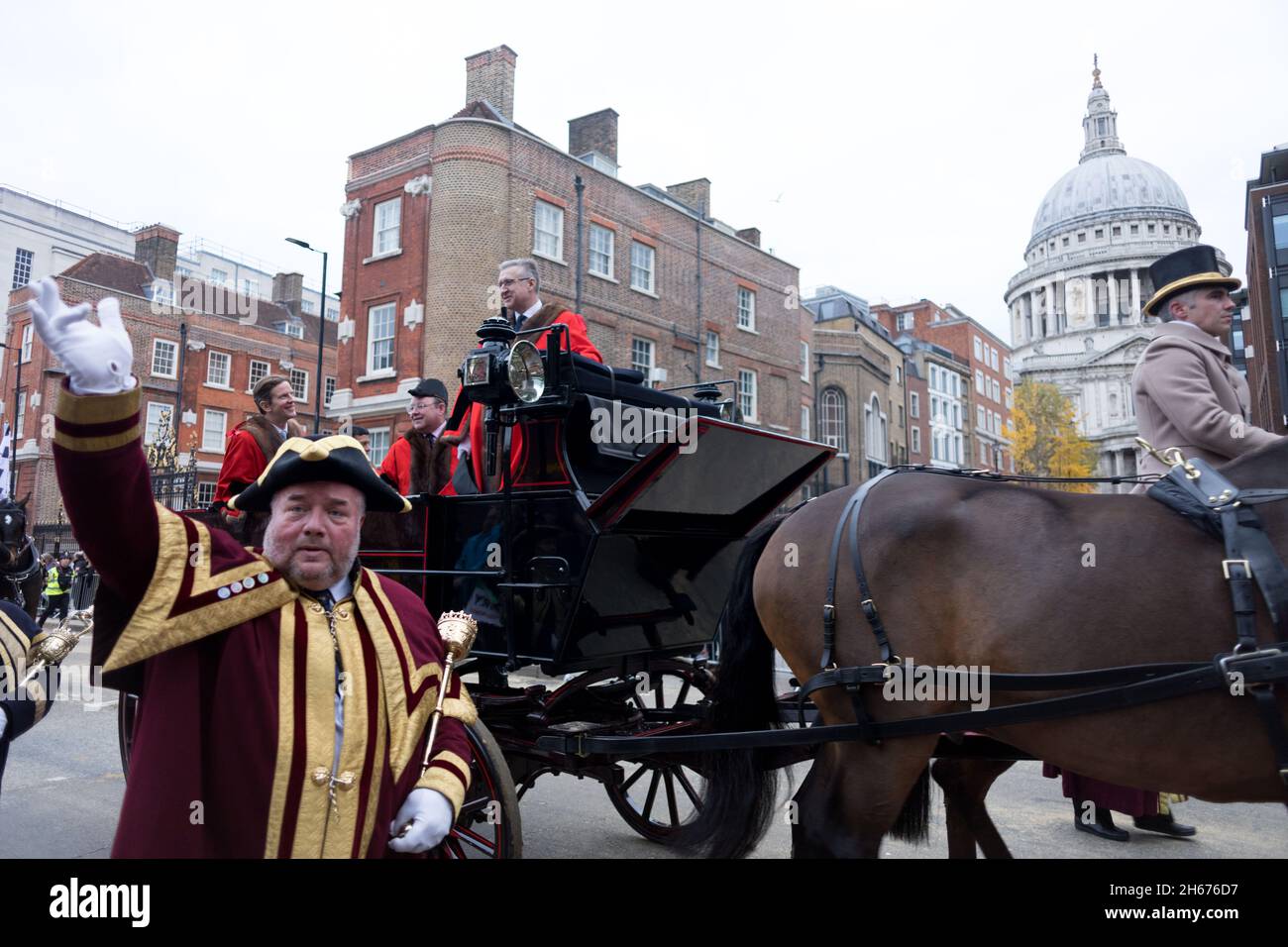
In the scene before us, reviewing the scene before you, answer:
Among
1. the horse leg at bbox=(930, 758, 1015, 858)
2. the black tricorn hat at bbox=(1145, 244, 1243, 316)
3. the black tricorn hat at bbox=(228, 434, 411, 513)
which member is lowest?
the horse leg at bbox=(930, 758, 1015, 858)

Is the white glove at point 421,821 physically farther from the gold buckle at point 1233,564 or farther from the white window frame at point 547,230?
the white window frame at point 547,230

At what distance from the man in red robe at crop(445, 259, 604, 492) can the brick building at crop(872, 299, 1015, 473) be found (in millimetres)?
58621

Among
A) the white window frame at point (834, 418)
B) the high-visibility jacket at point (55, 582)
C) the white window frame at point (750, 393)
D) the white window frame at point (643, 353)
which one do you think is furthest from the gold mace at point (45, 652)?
the white window frame at point (834, 418)

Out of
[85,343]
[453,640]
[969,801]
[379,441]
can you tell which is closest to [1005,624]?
[969,801]

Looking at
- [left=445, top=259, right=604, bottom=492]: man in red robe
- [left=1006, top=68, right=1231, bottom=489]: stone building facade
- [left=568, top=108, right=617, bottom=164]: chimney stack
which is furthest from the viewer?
[left=1006, top=68, right=1231, bottom=489]: stone building facade

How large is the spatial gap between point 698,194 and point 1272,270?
2012cm

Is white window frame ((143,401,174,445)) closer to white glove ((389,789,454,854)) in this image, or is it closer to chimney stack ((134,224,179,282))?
chimney stack ((134,224,179,282))

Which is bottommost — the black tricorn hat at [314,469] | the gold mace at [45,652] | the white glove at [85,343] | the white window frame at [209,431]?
the gold mace at [45,652]

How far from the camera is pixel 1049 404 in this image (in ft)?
160

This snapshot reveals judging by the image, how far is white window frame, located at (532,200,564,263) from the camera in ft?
70.2

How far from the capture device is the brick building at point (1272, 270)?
2927 centimetres

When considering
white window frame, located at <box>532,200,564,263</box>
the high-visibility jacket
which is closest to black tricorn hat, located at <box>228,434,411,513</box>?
the high-visibility jacket
